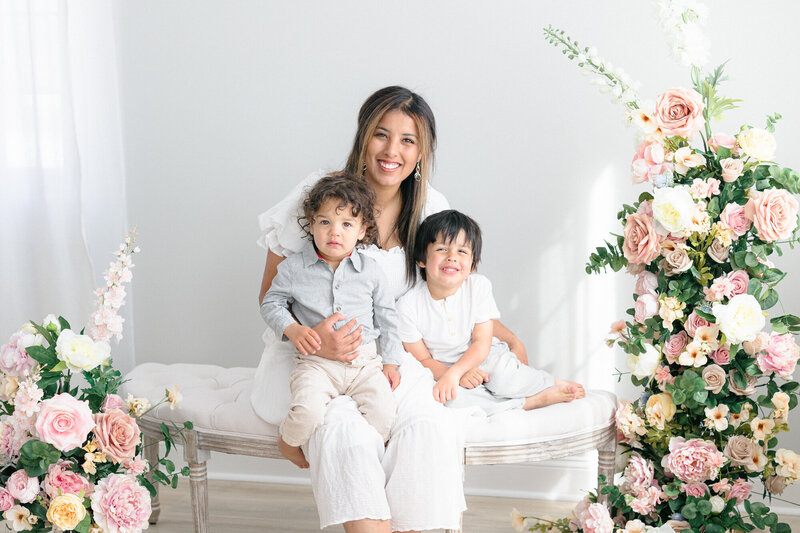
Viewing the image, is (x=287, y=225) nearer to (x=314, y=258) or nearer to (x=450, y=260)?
(x=314, y=258)

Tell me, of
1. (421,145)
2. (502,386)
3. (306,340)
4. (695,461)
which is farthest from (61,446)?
(695,461)

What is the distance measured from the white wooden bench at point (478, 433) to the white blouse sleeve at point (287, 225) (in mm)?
442

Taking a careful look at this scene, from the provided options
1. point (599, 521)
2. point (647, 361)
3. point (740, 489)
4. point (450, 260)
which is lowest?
point (599, 521)

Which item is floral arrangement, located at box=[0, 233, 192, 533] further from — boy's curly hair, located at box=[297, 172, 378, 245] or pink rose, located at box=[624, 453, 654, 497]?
pink rose, located at box=[624, 453, 654, 497]

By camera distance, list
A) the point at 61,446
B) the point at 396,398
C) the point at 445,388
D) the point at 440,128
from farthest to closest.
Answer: the point at 440,128
the point at 445,388
the point at 396,398
the point at 61,446

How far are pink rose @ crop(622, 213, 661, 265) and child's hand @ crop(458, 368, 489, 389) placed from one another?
542mm

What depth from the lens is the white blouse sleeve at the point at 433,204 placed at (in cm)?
241

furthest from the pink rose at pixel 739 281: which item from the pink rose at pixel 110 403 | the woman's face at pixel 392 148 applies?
the pink rose at pixel 110 403

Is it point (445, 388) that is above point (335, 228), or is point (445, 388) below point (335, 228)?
below

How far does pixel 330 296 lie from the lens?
212 centimetres

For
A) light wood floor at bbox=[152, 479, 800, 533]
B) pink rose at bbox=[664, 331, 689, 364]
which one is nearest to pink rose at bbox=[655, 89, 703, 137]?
pink rose at bbox=[664, 331, 689, 364]

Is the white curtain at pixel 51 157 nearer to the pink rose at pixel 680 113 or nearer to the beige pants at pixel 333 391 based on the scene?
the beige pants at pixel 333 391

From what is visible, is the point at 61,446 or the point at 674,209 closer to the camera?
the point at 61,446

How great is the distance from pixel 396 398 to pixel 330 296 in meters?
0.33
